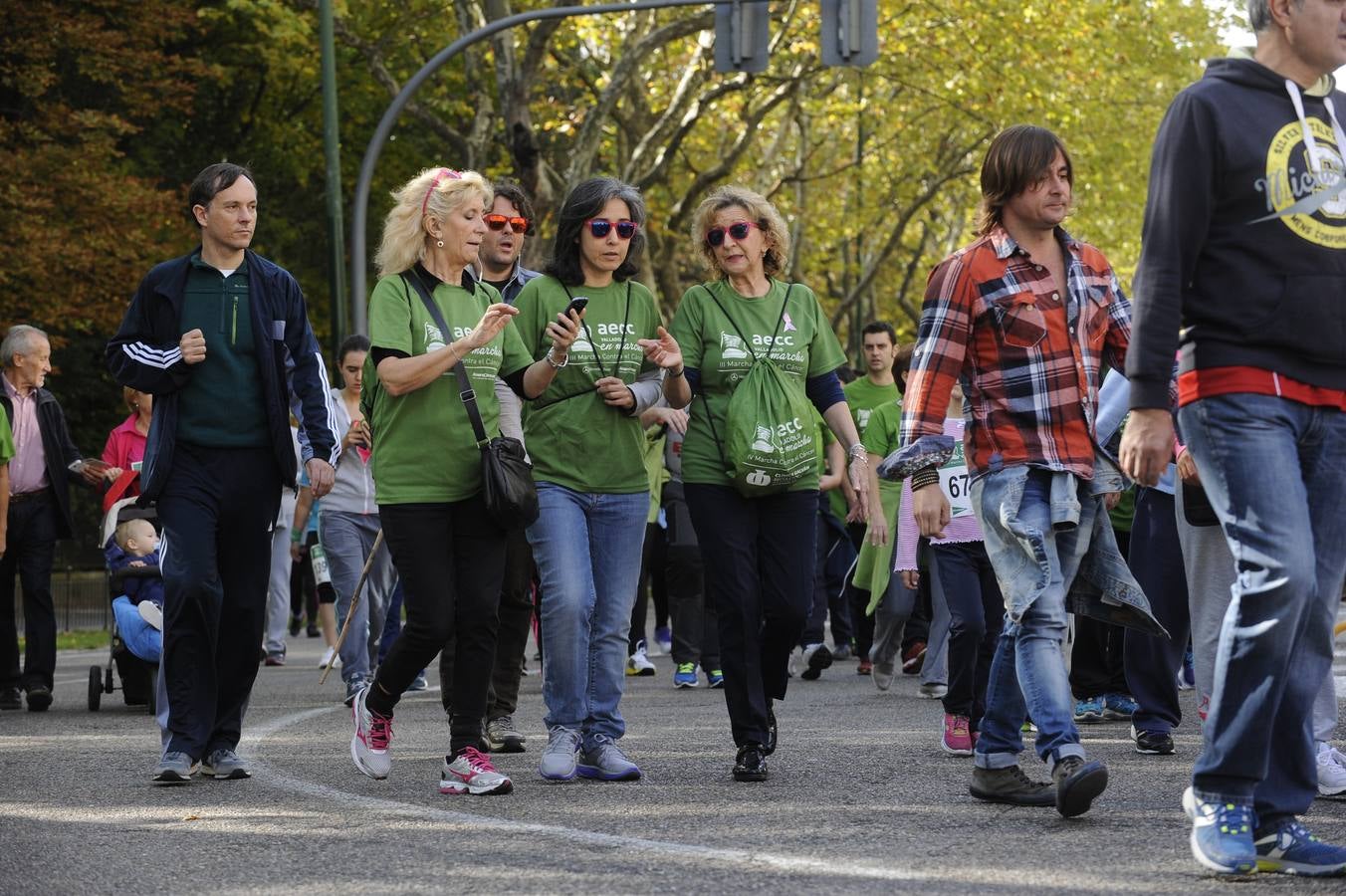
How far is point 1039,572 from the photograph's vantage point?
6477 mm

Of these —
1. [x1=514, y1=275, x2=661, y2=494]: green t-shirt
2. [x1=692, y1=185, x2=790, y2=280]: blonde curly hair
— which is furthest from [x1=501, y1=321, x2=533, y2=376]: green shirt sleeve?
[x1=692, y1=185, x2=790, y2=280]: blonde curly hair

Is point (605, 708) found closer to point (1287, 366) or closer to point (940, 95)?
point (1287, 366)

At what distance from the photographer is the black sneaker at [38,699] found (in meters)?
11.9

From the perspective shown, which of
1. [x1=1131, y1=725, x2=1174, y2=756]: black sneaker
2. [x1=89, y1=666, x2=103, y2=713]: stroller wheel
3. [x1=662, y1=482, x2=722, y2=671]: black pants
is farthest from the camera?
[x1=662, y1=482, x2=722, y2=671]: black pants

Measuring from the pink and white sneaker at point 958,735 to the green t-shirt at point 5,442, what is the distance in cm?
604

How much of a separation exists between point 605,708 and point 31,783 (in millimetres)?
2112

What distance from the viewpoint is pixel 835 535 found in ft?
50.4

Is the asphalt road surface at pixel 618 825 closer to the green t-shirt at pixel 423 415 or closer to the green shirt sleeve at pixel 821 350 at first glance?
the green t-shirt at pixel 423 415

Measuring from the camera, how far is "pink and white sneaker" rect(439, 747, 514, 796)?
23.9 feet

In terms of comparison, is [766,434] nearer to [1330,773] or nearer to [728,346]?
[728,346]

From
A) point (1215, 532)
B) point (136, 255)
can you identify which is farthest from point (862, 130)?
point (1215, 532)

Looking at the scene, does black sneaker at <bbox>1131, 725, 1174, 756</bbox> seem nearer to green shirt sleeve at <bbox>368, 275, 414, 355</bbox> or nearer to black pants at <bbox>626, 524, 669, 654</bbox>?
green shirt sleeve at <bbox>368, 275, 414, 355</bbox>

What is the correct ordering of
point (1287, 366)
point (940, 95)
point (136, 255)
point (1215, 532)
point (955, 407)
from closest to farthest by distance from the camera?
point (1287, 366) < point (1215, 532) < point (955, 407) < point (136, 255) < point (940, 95)

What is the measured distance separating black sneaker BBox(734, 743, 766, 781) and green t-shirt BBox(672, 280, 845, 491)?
3.03 ft
